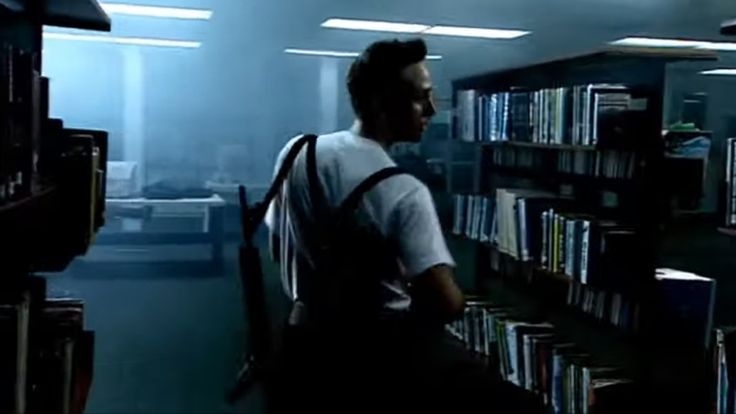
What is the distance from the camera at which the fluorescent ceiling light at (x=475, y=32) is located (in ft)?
15.7

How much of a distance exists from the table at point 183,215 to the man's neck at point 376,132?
2.30 m

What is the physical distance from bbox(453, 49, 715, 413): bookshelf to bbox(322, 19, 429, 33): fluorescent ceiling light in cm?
47

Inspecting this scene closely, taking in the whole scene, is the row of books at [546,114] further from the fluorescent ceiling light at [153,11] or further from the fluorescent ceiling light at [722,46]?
the fluorescent ceiling light at [722,46]

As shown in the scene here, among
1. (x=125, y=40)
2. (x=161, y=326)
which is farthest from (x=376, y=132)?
(x=161, y=326)

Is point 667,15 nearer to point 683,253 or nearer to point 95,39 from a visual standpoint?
point 683,253

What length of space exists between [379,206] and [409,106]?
0.31 metres

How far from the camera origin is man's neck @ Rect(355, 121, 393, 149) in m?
2.08

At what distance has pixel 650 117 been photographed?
329cm

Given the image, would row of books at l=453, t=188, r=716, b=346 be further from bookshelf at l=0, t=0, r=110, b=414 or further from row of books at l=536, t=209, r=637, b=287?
bookshelf at l=0, t=0, r=110, b=414

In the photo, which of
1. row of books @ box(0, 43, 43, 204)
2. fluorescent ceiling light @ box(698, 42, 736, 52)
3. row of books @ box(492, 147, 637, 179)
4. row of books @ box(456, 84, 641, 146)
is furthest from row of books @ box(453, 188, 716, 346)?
fluorescent ceiling light @ box(698, 42, 736, 52)

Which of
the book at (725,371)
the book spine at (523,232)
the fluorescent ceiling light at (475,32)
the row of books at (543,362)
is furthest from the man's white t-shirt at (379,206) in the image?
the fluorescent ceiling light at (475,32)

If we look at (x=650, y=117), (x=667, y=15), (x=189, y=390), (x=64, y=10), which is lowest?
(x=189, y=390)

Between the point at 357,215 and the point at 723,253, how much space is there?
17.0ft

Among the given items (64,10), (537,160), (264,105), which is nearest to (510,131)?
(537,160)
